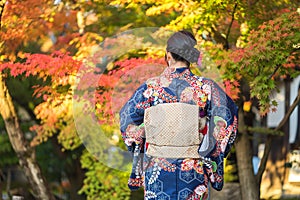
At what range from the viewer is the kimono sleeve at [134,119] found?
464 centimetres

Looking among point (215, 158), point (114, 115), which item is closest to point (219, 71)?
point (114, 115)

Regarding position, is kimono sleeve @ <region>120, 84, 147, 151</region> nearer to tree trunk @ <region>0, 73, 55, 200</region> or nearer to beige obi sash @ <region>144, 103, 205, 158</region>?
beige obi sash @ <region>144, 103, 205, 158</region>

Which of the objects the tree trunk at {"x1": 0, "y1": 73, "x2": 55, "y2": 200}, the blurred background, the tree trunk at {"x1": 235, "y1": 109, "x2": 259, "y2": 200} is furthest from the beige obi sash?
the tree trunk at {"x1": 0, "y1": 73, "x2": 55, "y2": 200}

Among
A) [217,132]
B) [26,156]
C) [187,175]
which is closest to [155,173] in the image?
[187,175]

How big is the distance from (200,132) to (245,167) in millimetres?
3757

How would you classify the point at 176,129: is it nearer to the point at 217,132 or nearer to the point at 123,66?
the point at 217,132

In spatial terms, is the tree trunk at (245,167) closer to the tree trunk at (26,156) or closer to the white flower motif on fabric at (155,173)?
the tree trunk at (26,156)

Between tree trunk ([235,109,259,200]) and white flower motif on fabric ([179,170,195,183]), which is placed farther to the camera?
tree trunk ([235,109,259,200])

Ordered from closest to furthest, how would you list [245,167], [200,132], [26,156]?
[200,132] < [245,167] < [26,156]

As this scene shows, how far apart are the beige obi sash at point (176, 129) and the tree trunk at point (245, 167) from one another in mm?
3654

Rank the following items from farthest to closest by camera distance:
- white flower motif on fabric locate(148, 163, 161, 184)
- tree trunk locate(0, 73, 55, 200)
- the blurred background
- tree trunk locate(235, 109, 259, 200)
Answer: tree trunk locate(0, 73, 55, 200) < tree trunk locate(235, 109, 259, 200) < the blurred background < white flower motif on fabric locate(148, 163, 161, 184)

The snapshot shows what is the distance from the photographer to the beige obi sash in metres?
4.50

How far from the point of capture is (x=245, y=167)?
8211 millimetres

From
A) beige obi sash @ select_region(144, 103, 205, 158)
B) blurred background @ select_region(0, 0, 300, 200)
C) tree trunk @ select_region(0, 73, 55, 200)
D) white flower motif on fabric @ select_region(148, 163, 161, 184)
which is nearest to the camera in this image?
beige obi sash @ select_region(144, 103, 205, 158)
